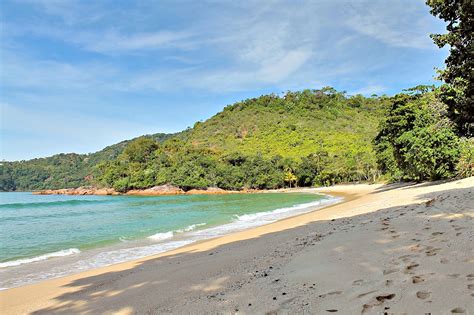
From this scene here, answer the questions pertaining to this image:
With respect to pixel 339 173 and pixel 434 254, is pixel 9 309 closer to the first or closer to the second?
pixel 434 254

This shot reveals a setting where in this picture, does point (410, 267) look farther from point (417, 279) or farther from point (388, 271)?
point (417, 279)

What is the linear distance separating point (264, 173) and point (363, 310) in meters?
86.5

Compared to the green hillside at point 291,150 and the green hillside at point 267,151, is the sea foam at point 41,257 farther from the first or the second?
the green hillside at point 267,151

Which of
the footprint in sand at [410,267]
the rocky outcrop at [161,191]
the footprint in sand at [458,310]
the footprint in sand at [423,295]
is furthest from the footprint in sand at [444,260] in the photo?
the rocky outcrop at [161,191]

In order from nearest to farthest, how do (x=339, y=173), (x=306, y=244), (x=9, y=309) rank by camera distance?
(x=9, y=309), (x=306, y=244), (x=339, y=173)

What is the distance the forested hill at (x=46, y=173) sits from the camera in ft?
492

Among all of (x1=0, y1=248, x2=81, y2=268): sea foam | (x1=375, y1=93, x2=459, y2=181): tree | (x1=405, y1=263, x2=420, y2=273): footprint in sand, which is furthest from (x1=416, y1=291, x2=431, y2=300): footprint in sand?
(x1=375, y1=93, x2=459, y2=181): tree

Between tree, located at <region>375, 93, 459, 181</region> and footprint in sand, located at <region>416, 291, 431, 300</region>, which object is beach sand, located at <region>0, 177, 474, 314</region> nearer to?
footprint in sand, located at <region>416, 291, 431, 300</region>

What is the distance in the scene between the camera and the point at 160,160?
101625mm

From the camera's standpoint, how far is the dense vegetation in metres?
12.3

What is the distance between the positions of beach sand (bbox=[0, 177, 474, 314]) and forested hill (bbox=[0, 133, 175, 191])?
14742 cm

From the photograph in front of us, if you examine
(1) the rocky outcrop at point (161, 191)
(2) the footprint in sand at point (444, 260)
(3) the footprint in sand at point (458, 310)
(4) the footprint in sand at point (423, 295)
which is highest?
(3) the footprint in sand at point (458, 310)

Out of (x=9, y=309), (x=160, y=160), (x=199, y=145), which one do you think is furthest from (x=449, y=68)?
(x=199, y=145)

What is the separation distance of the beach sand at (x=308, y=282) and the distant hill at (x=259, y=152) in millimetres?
64478
